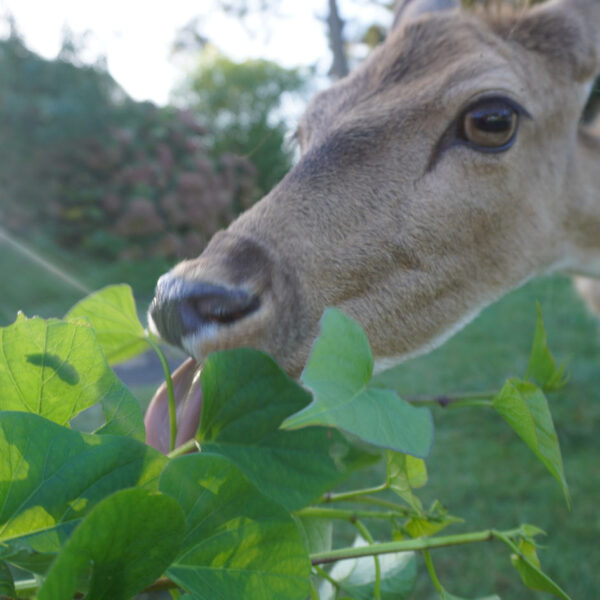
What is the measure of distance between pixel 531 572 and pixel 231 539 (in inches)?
13.7

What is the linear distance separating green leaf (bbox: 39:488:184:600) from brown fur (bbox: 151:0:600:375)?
32.0 inches

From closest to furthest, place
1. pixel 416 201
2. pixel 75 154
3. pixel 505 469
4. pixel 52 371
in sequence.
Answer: pixel 52 371
pixel 416 201
pixel 505 469
pixel 75 154

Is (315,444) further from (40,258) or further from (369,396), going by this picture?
(40,258)

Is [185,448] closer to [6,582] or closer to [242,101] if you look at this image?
[6,582]

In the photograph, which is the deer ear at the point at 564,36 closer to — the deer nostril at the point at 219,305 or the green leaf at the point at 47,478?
the deer nostril at the point at 219,305

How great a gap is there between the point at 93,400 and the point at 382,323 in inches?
52.8

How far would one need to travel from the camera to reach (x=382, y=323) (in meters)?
1.82

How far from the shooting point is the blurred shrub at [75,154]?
8.83 metres

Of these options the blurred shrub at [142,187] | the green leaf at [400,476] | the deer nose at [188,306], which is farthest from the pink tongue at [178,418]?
the blurred shrub at [142,187]

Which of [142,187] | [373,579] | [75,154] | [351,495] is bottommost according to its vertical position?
[373,579]

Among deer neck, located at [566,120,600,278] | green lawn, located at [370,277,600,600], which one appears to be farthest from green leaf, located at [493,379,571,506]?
deer neck, located at [566,120,600,278]

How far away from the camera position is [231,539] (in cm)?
50

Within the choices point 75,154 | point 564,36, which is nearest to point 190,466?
point 564,36

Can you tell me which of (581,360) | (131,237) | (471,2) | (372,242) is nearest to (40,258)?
(131,237)
